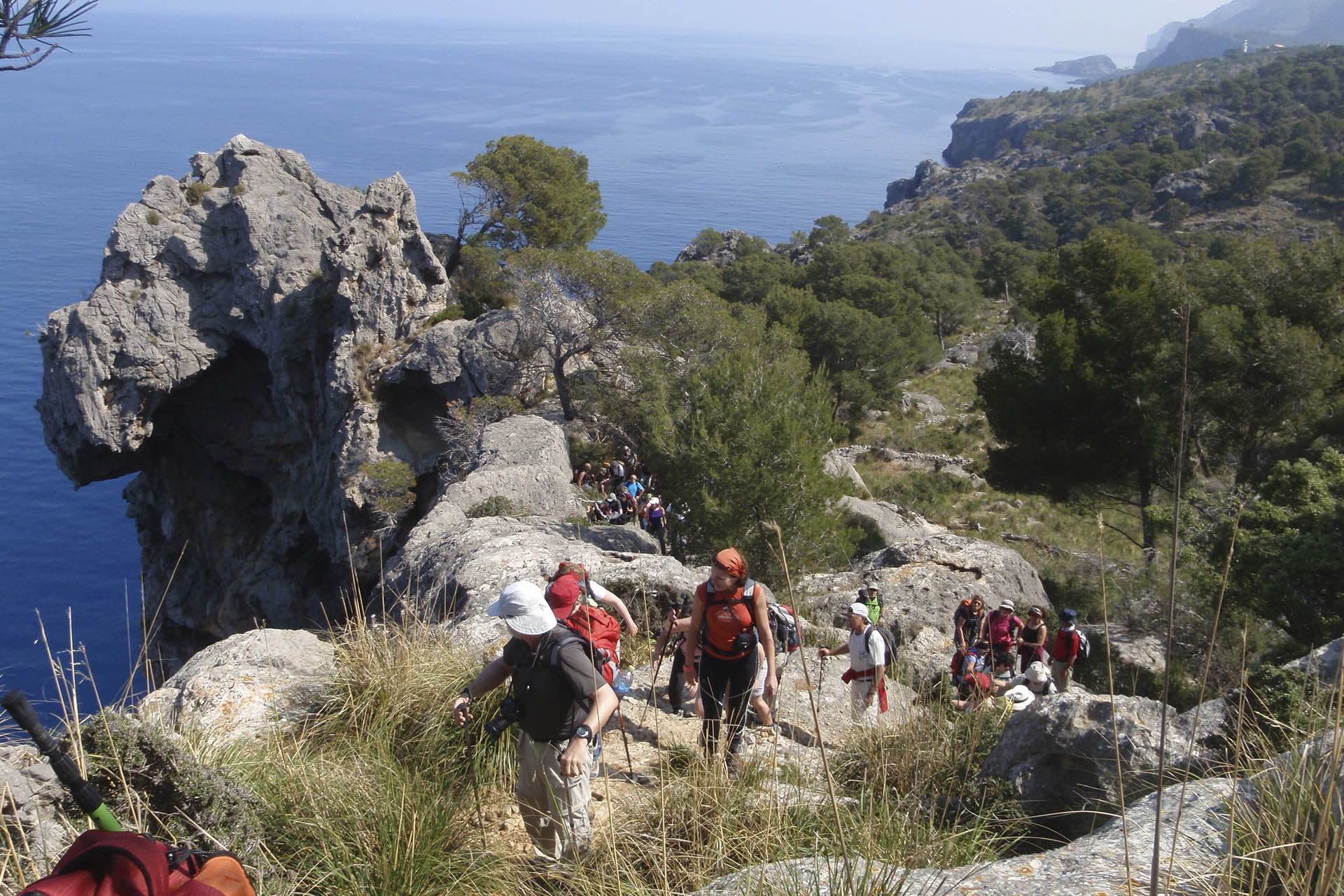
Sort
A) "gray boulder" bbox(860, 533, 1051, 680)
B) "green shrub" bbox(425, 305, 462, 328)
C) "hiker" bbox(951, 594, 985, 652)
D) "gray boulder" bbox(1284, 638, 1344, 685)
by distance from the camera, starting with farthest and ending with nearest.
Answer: "green shrub" bbox(425, 305, 462, 328), "gray boulder" bbox(860, 533, 1051, 680), "hiker" bbox(951, 594, 985, 652), "gray boulder" bbox(1284, 638, 1344, 685)

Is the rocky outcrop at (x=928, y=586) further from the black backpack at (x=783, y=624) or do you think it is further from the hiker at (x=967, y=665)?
the black backpack at (x=783, y=624)

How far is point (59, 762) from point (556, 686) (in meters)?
2.23

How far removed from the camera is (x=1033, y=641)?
876 cm

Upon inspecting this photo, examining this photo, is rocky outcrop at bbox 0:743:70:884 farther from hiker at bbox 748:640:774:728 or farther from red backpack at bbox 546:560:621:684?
hiker at bbox 748:640:774:728

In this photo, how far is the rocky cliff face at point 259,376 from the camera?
2861 cm

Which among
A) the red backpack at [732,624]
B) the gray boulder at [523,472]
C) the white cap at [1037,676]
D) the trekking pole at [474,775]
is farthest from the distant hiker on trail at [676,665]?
the gray boulder at [523,472]

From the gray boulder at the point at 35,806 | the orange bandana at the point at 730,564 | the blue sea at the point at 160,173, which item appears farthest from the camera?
the blue sea at the point at 160,173

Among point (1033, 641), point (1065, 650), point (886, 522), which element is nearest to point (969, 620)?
point (1033, 641)

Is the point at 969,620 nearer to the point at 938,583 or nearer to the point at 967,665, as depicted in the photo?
the point at 967,665

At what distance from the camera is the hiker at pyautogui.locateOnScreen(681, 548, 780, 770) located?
155 cm

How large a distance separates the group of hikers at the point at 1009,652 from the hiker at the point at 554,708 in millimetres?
4349

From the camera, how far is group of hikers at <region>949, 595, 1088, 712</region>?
307 inches

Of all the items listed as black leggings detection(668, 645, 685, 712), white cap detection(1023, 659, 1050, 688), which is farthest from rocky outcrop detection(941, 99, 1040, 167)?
black leggings detection(668, 645, 685, 712)

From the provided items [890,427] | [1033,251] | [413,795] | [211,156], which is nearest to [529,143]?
[211,156]
